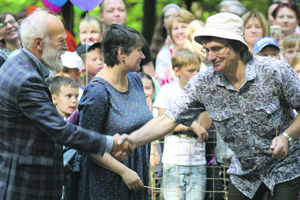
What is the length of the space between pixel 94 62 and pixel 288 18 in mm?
3871

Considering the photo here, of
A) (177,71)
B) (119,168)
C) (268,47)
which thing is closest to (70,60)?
(177,71)

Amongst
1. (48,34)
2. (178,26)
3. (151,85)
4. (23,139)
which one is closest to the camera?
(23,139)

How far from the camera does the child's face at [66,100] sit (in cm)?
494

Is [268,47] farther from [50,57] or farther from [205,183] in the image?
A: [50,57]

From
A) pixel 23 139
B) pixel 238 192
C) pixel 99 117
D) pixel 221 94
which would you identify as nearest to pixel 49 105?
pixel 23 139

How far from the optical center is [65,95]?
497 cm

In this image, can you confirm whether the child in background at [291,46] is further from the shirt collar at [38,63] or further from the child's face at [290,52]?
the shirt collar at [38,63]

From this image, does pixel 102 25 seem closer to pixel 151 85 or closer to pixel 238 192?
pixel 151 85

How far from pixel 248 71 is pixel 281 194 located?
3.80 ft

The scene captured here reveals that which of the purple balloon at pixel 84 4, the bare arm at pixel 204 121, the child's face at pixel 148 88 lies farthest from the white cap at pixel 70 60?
the bare arm at pixel 204 121

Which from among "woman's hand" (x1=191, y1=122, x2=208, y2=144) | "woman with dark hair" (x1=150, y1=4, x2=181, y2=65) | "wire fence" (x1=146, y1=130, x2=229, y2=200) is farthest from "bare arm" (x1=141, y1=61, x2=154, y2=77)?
"woman's hand" (x1=191, y1=122, x2=208, y2=144)

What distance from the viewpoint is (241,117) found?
145 inches

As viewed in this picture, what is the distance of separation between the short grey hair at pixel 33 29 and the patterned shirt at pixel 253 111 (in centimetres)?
138

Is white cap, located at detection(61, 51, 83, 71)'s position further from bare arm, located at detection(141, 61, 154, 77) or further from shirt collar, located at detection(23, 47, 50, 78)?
shirt collar, located at detection(23, 47, 50, 78)
